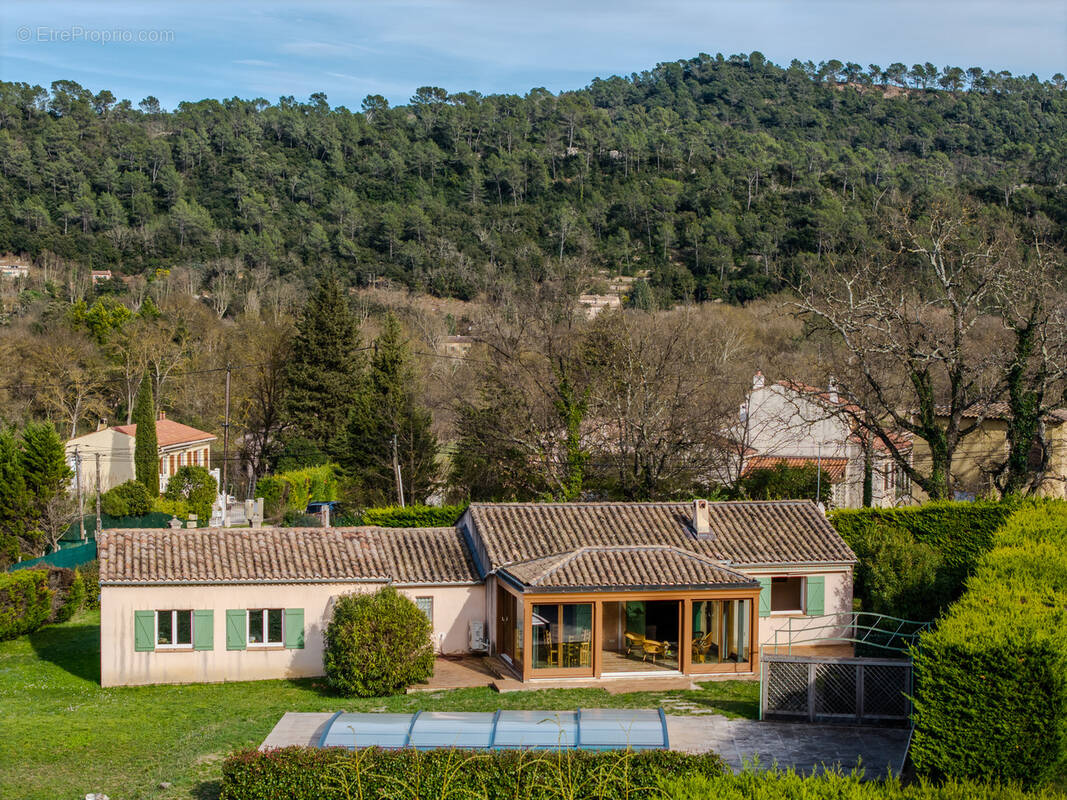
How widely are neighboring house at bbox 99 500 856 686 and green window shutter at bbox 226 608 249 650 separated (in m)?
0.02

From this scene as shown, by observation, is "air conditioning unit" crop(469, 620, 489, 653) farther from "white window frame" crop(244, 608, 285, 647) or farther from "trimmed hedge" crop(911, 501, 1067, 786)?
"trimmed hedge" crop(911, 501, 1067, 786)

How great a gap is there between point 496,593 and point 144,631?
7707mm

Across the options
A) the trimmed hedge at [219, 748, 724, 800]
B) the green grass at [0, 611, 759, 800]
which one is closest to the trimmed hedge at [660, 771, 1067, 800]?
the trimmed hedge at [219, 748, 724, 800]

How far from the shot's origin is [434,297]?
333 feet

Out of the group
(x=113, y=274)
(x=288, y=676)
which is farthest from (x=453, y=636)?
(x=113, y=274)

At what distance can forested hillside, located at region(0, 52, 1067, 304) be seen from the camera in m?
102

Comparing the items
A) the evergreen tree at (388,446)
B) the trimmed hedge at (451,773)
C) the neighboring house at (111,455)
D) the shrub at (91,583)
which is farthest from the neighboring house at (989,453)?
the neighboring house at (111,455)

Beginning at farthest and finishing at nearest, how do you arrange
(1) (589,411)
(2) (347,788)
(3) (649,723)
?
(1) (589,411) → (3) (649,723) → (2) (347,788)

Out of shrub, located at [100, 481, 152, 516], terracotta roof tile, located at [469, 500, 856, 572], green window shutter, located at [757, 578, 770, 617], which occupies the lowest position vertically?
shrub, located at [100, 481, 152, 516]

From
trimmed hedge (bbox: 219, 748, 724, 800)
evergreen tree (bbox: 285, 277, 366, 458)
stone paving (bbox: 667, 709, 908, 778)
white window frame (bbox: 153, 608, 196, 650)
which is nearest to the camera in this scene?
trimmed hedge (bbox: 219, 748, 724, 800)

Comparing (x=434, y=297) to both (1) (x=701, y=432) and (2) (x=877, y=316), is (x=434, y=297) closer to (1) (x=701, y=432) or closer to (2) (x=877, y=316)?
(1) (x=701, y=432)

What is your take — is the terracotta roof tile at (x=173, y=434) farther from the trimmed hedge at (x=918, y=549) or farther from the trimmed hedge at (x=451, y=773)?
the trimmed hedge at (x=451, y=773)

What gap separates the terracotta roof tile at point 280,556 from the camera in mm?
22656

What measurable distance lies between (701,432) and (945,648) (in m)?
26.3
